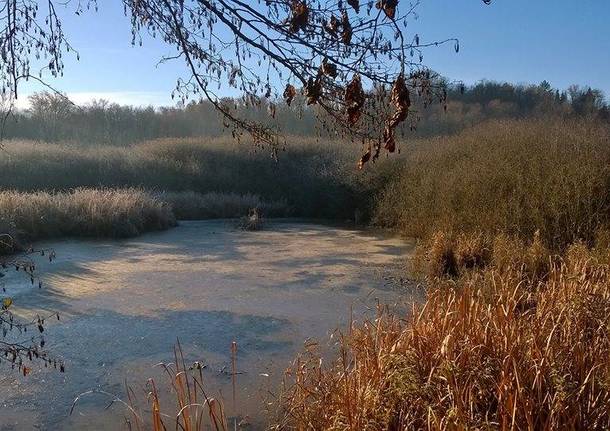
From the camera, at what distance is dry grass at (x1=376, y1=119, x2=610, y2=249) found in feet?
29.3

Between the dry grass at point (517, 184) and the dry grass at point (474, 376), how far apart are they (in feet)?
15.7

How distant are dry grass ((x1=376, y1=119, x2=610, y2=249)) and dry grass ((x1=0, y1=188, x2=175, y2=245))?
532 cm

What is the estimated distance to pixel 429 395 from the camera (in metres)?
3.38

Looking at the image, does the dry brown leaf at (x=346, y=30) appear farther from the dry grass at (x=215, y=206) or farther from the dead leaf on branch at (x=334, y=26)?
the dry grass at (x=215, y=206)

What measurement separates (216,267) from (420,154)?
6.28 m

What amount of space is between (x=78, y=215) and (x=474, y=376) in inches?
413

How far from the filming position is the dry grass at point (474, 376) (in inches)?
124

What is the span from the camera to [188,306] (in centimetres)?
712

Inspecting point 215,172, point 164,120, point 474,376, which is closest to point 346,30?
point 474,376

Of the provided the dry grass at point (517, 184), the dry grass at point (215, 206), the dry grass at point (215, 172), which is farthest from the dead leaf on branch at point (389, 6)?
the dry grass at point (215, 206)

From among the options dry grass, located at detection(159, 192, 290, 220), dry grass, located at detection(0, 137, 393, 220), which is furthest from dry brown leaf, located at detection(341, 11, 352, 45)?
dry grass, located at detection(159, 192, 290, 220)

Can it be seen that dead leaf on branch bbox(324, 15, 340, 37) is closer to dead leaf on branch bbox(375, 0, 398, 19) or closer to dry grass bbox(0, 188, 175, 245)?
dead leaf on branch bbox(375, 0, 398, 19)

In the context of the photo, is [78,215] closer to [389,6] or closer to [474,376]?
[474,376]

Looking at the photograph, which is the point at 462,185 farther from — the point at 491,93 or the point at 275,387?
the point at 491,93
